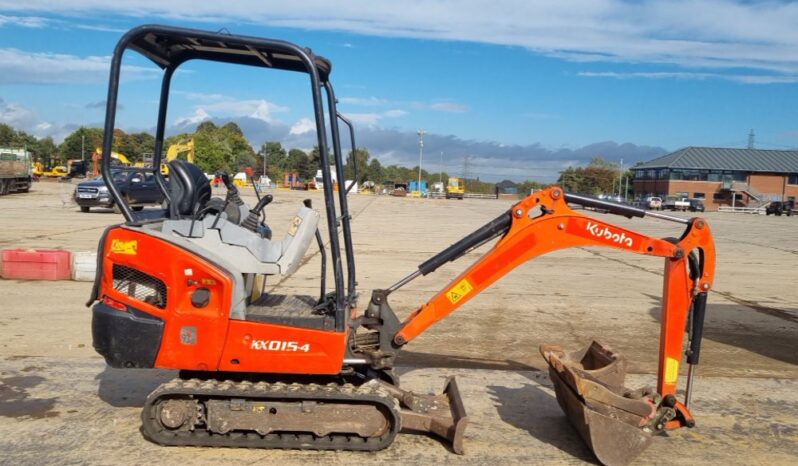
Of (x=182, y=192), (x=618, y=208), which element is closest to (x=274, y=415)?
(x=182, y=192)

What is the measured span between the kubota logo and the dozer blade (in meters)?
1.66

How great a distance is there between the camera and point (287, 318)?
5.16m

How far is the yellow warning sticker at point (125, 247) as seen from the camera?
16.5 ft

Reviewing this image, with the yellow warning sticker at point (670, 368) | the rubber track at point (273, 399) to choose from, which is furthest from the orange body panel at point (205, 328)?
the yellow warning sticker at point (670, 368)

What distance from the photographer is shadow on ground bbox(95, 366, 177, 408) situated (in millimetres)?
6305

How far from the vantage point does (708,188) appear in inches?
3691

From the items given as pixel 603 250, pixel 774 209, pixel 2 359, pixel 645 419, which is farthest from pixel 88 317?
pixel 774 209

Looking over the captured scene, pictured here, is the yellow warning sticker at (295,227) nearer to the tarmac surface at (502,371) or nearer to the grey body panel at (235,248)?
the grey body panel at (235,248)

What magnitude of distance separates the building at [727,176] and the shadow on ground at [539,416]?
91200 millimetres

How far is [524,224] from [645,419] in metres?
1.64

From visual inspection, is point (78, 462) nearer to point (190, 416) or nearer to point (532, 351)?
point (190, 416)

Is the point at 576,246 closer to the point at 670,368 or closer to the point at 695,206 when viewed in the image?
the point at 670,368

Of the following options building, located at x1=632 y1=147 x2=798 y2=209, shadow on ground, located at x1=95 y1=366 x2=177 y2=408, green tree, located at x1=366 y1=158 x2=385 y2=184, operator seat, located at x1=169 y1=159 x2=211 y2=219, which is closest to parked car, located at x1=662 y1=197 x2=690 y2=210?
building, located at x1=632 y1=147 x2=798 y2=209

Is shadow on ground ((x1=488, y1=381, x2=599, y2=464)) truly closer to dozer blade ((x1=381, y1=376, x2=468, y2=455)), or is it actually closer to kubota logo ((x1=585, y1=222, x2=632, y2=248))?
dozer blade ((x1=381, y1=376, x2=468, y2=455))
